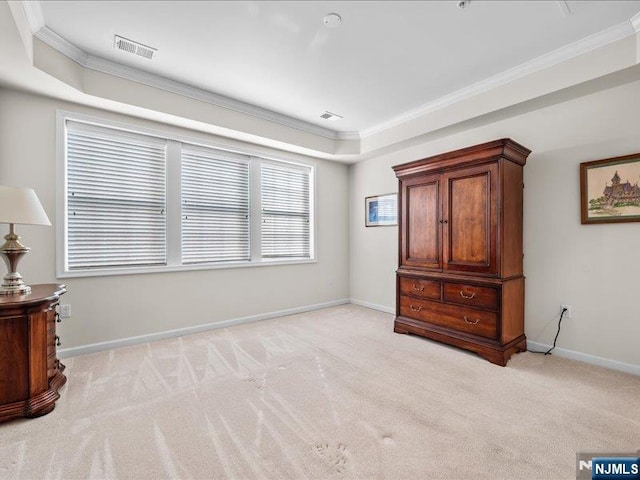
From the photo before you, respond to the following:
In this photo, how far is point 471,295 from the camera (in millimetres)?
2998

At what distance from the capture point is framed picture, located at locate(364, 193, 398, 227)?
454 cm

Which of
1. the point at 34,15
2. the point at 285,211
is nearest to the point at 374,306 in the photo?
the point at 285,211

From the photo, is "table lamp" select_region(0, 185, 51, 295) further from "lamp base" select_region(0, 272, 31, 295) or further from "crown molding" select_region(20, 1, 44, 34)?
"crown molding" select_region(20, 1, 44, 34)

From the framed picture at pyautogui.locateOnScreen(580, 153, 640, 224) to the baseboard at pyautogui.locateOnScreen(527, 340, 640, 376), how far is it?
4.06 ft

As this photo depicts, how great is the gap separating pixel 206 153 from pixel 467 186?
3.13 meters

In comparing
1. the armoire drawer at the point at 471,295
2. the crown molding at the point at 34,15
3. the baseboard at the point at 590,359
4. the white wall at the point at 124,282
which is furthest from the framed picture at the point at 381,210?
the crown molding at the point at 34,15

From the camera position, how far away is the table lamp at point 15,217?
1997mm

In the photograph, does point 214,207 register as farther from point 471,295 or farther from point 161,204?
point 471,295

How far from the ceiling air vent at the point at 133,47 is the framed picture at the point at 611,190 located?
13.4 feet

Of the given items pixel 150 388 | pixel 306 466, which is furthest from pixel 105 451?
pixel 306 466

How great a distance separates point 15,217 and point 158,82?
73.5 inches

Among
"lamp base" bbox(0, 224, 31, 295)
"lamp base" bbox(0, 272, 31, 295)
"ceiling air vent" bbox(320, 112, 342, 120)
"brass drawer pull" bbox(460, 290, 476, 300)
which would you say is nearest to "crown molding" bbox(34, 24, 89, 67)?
"lamp base" bbox(0, 224, 31, 295)

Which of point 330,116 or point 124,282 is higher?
point 330,116

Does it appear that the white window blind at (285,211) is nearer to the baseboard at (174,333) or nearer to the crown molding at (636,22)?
the baseboard at (174,333)
